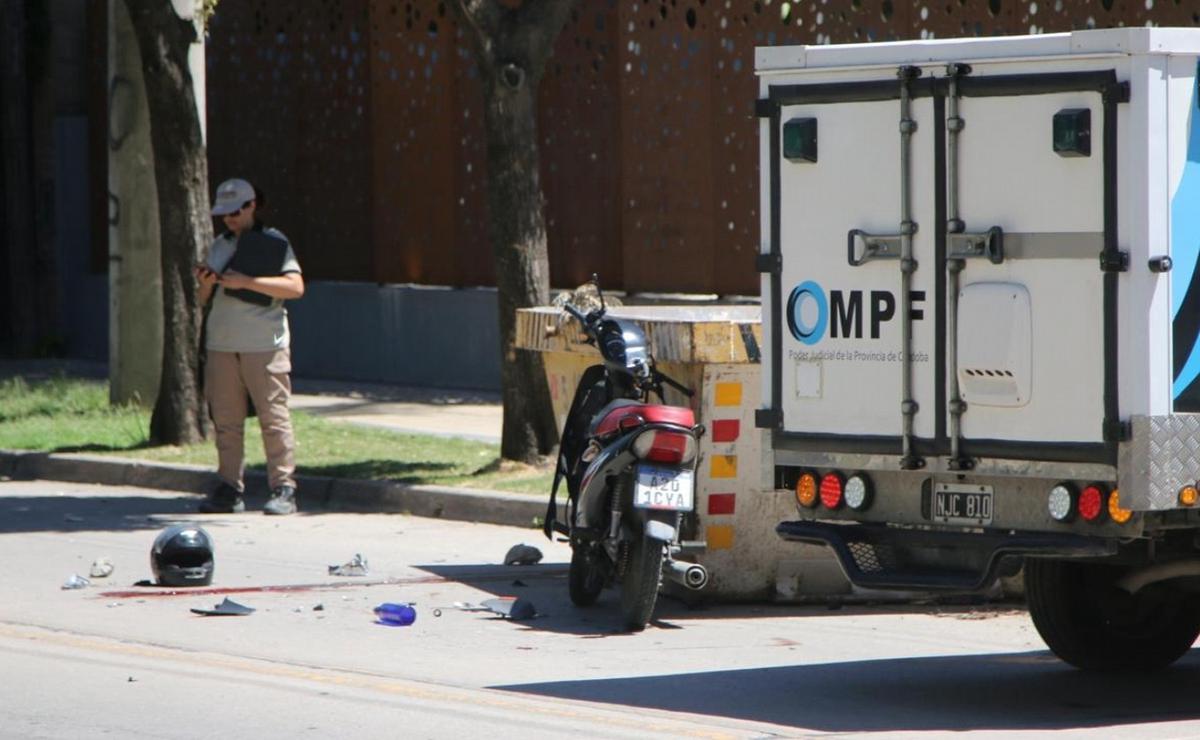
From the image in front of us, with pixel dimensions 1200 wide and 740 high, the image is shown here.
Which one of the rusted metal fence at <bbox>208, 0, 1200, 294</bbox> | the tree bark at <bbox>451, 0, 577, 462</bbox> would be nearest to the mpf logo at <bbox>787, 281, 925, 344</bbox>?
the tree bark at <bbox>451, 0, 577, 462</bbox>

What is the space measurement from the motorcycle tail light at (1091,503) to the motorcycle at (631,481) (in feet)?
8.01

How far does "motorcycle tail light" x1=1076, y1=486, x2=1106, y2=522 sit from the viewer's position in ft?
24.1

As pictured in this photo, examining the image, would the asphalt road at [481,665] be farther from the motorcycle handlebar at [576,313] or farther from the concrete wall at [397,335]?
the concrete wall at [397,335]

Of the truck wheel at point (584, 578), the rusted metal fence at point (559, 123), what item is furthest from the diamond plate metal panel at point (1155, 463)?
the rusted metal fence at point (559, 123)

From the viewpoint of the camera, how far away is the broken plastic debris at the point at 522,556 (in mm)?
11375

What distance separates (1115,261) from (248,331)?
23.3ft

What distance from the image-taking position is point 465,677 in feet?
27.8

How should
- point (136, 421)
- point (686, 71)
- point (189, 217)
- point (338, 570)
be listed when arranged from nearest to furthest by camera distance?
→ 1. point (338, 570)
2. point (189, 217)
3. point (136, 421)
4. point (686, 71)

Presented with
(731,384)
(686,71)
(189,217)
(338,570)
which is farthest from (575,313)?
(686,71)

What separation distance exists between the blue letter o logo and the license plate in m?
0.78

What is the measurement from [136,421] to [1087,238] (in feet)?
35.5

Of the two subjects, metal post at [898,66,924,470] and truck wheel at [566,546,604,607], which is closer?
metal post at [898,66,924,470]

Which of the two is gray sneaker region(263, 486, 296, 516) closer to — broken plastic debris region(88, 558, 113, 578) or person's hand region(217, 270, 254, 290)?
person's hand region(217, 270, 254, 290)

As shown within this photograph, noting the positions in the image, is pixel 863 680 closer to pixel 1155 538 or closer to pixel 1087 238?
pixel 1155 538
